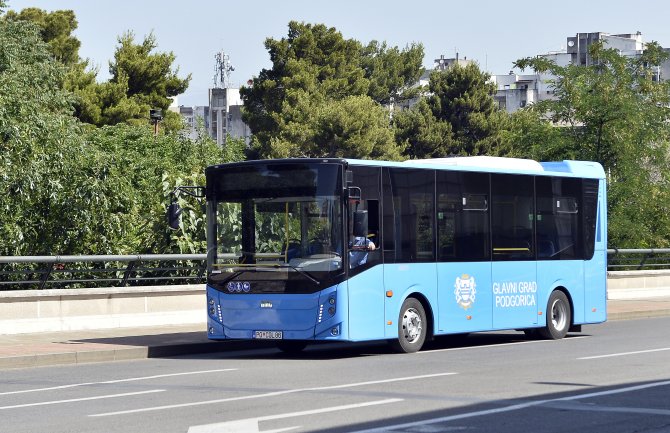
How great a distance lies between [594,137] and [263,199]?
23.2 meters

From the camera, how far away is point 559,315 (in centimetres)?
2331

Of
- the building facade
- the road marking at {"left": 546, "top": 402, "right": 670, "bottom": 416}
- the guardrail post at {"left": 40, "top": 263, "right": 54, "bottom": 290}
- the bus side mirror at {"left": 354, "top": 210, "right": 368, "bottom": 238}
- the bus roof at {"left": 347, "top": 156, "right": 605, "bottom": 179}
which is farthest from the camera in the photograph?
the building facade

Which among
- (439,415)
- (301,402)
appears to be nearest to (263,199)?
(301,402)

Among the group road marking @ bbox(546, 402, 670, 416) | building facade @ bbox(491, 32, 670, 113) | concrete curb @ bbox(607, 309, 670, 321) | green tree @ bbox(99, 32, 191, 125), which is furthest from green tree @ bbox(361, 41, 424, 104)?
road marking @ bbox(546, 402, 670, 416)

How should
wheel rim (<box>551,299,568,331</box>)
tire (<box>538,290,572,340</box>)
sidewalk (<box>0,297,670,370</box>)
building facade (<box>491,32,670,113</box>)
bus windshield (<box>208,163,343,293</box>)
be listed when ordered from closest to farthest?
sidewalk (<box>0,297,670,370</box>) < bus windshield (<box>208,163,343,293</box>) < tire (<box>538,290,572,340</box>) < wheel rim (<box>551,299,568,331</box>) < building facade (<box>491,32,670,113</box>)

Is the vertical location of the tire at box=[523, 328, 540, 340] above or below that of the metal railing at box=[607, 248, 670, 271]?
below

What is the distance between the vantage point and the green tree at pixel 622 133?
3884 cm

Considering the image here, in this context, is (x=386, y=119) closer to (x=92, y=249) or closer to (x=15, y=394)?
(x=92, y=249)

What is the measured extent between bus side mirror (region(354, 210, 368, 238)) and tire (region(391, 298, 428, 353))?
1.71 meters

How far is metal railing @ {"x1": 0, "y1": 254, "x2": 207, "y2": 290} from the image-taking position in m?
22.0

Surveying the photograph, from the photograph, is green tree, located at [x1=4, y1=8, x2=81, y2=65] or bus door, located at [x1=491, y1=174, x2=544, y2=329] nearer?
bus door, located at [x1=491, y1=174, x2=544, y2=329]

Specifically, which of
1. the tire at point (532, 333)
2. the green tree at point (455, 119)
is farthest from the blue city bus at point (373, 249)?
the green tree at point (455, 119)

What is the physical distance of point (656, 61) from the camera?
4169 cm

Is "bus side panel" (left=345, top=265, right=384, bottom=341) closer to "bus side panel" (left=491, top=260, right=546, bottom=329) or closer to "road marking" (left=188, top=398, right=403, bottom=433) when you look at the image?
"bus side panel" (left=491, top=260, right=546, bottom=329)
